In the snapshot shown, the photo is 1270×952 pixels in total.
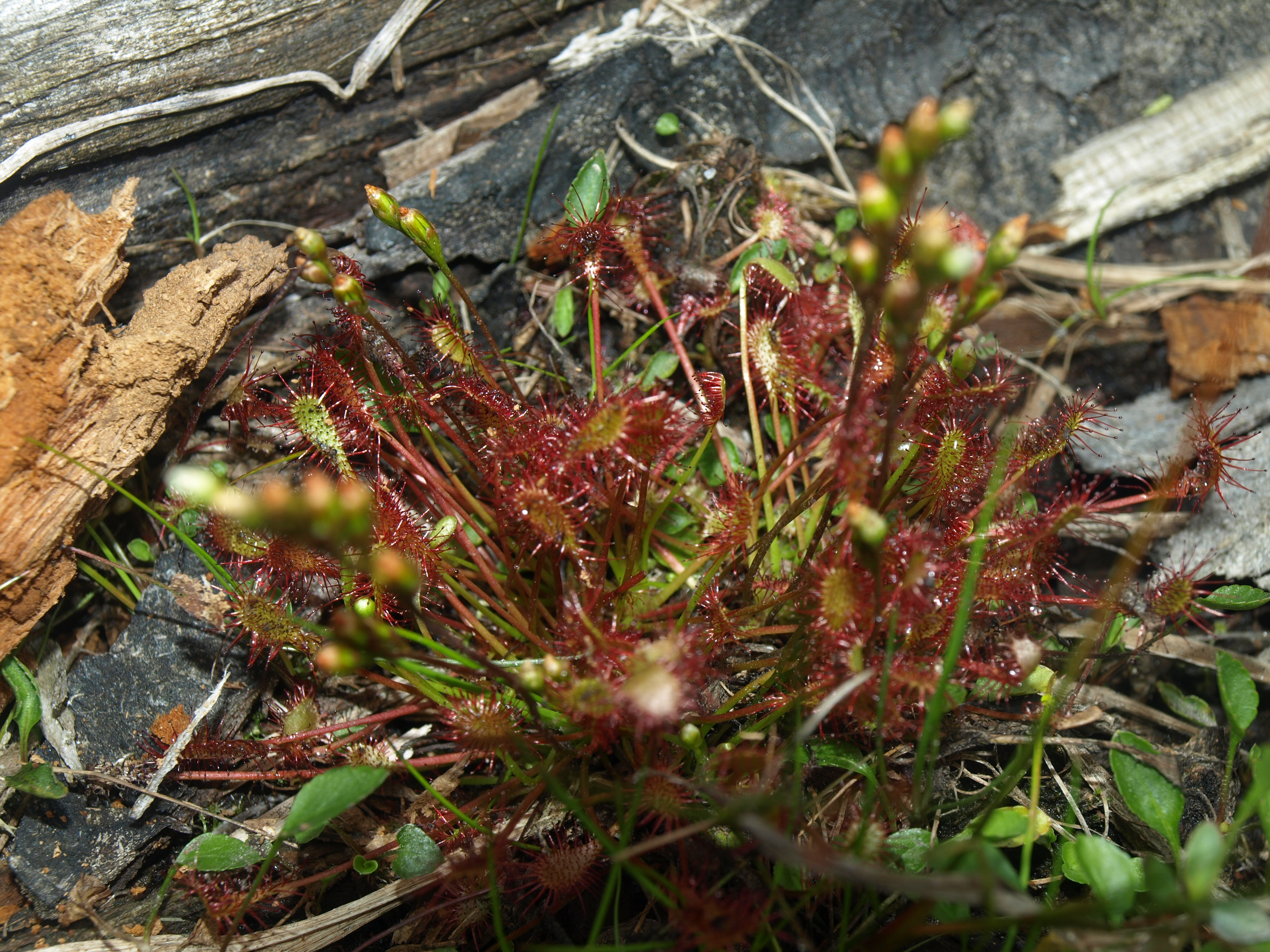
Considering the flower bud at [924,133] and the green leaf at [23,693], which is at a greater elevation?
the flower bud at [924,133]

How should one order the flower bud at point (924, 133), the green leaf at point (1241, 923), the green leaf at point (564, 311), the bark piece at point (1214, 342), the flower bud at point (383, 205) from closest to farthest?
the flower bud at point (924, 133), the green leaf at point (1241, 923), the flower bud at point (383, 205), the green leaf at point (564, 311), the bark piece at point (1214, 342)

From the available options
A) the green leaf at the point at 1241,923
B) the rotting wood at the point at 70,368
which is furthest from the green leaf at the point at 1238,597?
the rotting wood at the point at 70,368

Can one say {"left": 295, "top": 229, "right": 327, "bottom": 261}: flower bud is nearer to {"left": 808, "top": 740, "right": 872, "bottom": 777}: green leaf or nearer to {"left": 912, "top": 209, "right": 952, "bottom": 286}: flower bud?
{"left": 912, "top": 209, "right": 952, "bottom": 286}: flower bud

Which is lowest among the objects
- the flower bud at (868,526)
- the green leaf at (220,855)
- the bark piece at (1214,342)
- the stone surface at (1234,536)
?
the stone surface at (1234,536)

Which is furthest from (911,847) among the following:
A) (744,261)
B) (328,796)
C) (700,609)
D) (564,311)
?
(564,311)

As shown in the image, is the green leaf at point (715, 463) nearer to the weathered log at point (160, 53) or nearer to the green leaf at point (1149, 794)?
the green leaf at point (1149, 794)

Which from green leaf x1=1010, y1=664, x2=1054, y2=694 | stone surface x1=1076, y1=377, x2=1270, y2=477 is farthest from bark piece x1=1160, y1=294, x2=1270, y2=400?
green leaf x1=1010, y1=664, x2=1054, y2=694
